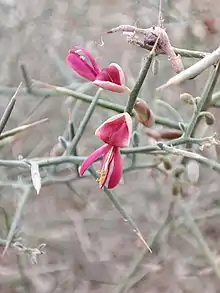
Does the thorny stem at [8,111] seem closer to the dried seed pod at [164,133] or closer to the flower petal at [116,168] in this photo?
the flower petal at [116,168]

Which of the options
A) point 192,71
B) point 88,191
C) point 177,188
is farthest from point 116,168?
point 88,191

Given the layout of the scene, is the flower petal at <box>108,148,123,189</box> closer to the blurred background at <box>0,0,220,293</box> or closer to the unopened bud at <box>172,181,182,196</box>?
the unopened bud at <box>172,181,182,196</box>

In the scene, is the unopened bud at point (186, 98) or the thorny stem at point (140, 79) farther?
the unopened bud at point (186, 98)

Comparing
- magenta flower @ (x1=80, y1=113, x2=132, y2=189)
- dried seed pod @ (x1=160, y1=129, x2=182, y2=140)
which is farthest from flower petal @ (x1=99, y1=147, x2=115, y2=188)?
dried seed pod @ (x1=160, y1=129, x2=182, y2=140)

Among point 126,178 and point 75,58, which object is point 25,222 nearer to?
point 126,178

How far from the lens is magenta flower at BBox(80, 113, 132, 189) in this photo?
61 centimetres

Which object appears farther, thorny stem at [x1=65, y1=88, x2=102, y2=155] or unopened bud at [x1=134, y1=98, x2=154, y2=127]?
thorny stem at [x1=65, y1=88, x2=102, y2=155]

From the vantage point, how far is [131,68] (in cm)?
186

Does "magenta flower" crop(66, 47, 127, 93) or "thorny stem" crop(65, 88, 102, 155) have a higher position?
"magenta flower" crop(66, 47, 127, 93)

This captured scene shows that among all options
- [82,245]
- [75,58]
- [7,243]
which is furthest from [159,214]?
[75,58]

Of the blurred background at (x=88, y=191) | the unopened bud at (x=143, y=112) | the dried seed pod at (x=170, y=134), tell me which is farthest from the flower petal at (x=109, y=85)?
the blurred background at (x=88, y=191)

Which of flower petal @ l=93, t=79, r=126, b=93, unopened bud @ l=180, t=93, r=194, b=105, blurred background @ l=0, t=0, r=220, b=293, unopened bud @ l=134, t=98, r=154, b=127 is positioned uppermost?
flower petal @ l=93, t=79, r=126, b=93

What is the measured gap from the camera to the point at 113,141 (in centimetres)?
62

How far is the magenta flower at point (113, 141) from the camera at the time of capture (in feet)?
2.01
